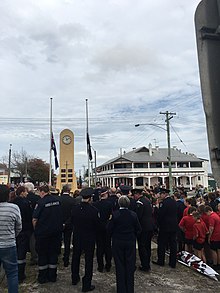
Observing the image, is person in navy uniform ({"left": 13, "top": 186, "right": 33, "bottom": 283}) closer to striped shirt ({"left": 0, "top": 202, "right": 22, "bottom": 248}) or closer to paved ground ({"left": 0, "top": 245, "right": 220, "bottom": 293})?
paved ground ({"left": 0, "top": 245, "right": 220, "bottom": 293})

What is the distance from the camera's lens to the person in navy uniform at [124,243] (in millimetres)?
5156

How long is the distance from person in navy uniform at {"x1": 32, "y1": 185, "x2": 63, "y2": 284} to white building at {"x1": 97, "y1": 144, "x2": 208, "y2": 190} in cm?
5574

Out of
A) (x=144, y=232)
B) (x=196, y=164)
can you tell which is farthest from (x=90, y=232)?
(x=196, y=164)

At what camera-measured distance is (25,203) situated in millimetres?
6395

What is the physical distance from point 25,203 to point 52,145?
19691mm

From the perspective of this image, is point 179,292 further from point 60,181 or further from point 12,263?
point 60,181

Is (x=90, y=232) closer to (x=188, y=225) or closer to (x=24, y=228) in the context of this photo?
(x=24, y=228)

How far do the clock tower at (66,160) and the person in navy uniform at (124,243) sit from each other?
2017 cm

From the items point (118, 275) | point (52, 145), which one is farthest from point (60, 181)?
point (118, 275)

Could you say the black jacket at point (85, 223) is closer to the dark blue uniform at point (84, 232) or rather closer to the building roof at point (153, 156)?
the dark blue uniform at point (84, 232)

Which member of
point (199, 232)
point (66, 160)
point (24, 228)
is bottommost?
point (199, 232)

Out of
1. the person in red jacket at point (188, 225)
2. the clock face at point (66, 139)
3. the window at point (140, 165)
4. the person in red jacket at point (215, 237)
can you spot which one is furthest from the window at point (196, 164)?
the person in red jacket at point (215, 237)

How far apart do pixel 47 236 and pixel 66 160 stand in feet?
64.8

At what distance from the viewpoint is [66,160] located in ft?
83.3
